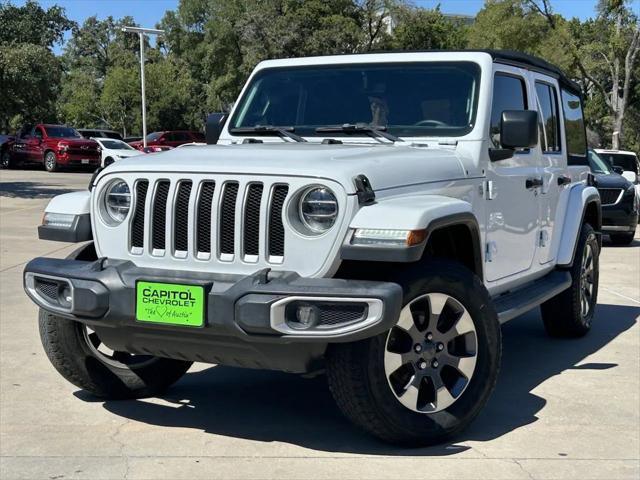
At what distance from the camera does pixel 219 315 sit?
3994 mm

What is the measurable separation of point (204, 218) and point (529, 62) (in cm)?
305

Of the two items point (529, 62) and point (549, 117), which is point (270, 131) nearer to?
point (529, 62)

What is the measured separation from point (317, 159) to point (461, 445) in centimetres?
160

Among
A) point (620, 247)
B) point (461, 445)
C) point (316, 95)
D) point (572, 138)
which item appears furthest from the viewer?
point (620, 247)

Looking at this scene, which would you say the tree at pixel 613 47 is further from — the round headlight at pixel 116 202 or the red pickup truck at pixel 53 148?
the round headlight at pixel 116 202

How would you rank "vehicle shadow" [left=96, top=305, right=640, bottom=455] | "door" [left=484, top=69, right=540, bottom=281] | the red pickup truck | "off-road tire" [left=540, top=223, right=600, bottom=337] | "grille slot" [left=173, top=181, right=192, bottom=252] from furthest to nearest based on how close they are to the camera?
1. the red pickup truck
2. "off-road tire" [left=540, top=223, right=600, bottom=337]
3. "door" [left=484, top=69, right=540, bottom=281]
4. "vehicle shadow" [left=96, top=305, right=640, bottom=455]
5. "grille slot" [left=173, top=181, right=192, bottom=252]

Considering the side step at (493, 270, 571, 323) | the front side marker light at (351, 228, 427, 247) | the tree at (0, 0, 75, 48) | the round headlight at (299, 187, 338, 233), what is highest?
the tree at (0, 0, 75, 48)

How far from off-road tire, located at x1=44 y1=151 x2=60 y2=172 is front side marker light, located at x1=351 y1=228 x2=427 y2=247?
2948 centimetres

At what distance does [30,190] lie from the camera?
2281 centimetres

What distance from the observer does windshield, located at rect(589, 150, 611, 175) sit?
1510 cm

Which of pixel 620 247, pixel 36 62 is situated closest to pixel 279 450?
pixel 620 247

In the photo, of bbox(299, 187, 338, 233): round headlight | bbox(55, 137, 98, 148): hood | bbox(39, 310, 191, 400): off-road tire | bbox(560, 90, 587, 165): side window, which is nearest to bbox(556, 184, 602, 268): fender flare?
bbox(560, 90, 587, 165): side window

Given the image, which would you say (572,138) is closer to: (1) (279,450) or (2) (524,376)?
(2) (524,376)

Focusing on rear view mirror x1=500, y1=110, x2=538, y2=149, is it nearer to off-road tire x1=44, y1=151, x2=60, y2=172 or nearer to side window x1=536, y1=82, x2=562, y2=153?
side window x1=536, y1=82, x2=562, y2=153
